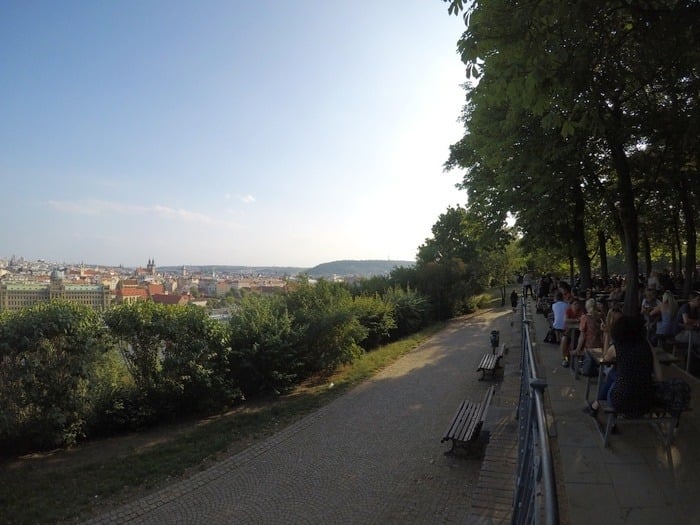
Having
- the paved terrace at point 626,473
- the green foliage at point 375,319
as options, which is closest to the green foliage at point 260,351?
the green foliage at point 375,319

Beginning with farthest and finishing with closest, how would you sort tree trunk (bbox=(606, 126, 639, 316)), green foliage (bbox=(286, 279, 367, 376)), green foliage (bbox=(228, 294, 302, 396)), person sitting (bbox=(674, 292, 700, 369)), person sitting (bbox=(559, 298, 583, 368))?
green foliage (bbox=(286, 279, 367, 376)), green foliage (bbox=(228, 294, 302, 396)), tree trunk (bbox=(606, 126, 639, 316)), person sitting (bbox=(559, 298, 583, 368)), person sitting (bbox=(674, 292, 700, 369))

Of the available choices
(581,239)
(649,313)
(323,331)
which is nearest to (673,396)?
(649,313)

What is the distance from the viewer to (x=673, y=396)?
15.0 feet

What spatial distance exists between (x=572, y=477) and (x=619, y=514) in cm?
66

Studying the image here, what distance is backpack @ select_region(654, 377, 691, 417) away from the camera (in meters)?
4.48

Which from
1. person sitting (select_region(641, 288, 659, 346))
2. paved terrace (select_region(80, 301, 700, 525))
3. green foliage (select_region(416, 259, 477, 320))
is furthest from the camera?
green foliage (select_region(416, 259, 477, 320))

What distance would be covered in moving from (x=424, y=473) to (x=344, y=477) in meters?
1.27

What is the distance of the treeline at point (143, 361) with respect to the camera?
868 centimetres

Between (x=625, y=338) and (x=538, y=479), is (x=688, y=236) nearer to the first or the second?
(x=625, y=338)

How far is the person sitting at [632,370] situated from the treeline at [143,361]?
29.3 feet

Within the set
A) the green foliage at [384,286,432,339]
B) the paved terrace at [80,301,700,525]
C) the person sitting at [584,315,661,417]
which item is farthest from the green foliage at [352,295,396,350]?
the person sitting at [584,315,661,417]

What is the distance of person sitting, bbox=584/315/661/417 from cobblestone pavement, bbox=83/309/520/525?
173cm

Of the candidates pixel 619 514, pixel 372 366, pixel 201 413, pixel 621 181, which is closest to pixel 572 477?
pixel 619 514

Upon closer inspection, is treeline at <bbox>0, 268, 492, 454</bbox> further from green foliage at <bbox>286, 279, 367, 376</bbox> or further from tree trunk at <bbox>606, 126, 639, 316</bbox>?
tree trunk at <bbox>606, 126, 639, 316</bbox>
